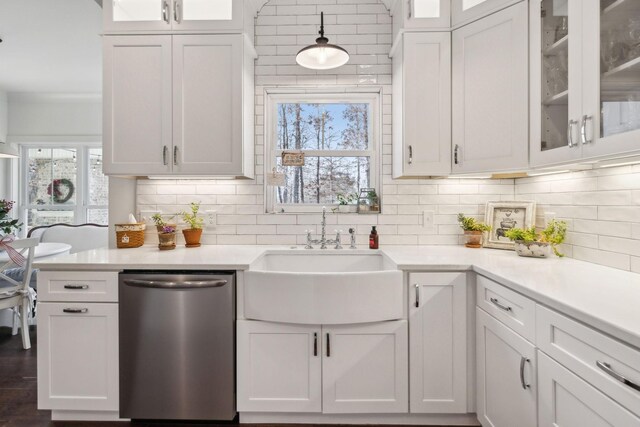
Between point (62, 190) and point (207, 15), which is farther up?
point (207, 15)

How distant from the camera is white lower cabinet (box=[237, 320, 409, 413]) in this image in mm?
1817

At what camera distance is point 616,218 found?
5.43ft

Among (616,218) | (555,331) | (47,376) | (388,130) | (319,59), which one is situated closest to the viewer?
(555,331)

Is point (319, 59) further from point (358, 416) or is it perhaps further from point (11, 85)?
point (11, 85)

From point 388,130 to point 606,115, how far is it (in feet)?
4.44

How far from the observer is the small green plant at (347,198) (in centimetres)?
262

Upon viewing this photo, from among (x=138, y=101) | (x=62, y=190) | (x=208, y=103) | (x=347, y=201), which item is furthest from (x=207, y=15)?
(x=62, y=190)

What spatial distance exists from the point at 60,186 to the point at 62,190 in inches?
2.6

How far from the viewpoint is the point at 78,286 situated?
72.8 inches

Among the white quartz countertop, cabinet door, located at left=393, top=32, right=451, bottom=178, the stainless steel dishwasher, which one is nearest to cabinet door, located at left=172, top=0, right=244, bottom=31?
cabinet door, located at left=393, top=32, right=451, bottom=178

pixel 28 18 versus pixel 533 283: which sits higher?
pixel 28 18

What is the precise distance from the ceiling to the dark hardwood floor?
278cm

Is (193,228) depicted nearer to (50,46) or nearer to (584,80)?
(584,80)

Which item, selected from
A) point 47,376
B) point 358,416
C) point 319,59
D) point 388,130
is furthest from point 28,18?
point 358,416
